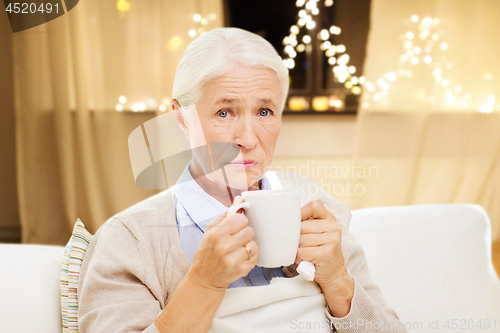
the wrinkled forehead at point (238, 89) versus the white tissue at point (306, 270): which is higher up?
the wrinkled forehead at point (238, 89)

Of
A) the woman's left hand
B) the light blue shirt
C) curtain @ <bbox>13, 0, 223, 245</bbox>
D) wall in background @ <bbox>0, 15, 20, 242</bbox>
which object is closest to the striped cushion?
the light blue shirt

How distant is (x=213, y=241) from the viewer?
58 centimetres

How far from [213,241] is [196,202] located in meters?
0.22

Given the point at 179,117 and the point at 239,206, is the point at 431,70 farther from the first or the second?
the point at 239,206

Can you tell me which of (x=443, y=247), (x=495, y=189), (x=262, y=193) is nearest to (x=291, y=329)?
(x=262, y=193)

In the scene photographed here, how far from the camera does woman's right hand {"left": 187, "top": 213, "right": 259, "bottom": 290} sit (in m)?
0.57

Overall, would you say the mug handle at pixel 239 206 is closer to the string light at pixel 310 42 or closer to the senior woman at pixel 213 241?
the senior woman at pixel 213 241

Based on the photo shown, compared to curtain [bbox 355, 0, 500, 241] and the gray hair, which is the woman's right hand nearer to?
the gray hair

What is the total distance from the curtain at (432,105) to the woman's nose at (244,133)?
200cm

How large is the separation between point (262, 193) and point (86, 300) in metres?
0.36

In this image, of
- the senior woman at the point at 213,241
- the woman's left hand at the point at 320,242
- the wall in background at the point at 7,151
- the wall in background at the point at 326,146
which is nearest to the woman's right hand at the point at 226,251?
the senior woman at the point at 213,241

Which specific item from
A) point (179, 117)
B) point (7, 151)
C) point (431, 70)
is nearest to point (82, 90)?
point (7, 151)

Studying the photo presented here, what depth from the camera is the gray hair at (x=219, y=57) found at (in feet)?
2.52

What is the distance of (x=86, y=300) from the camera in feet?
2.09
